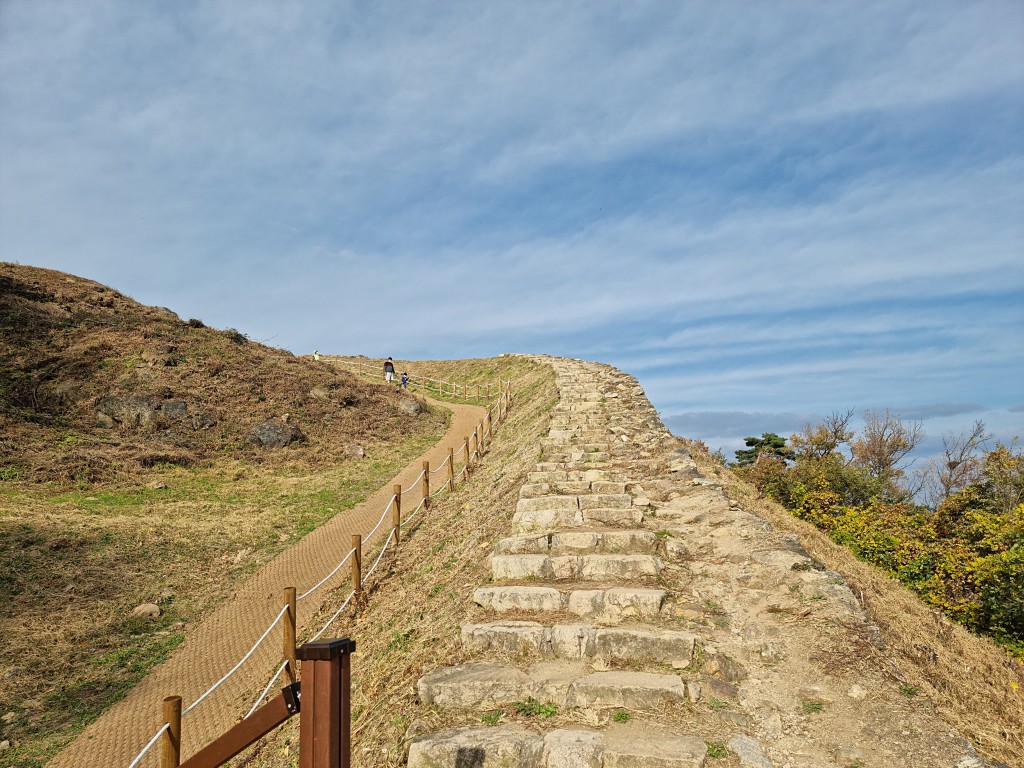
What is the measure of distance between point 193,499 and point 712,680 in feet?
54.4

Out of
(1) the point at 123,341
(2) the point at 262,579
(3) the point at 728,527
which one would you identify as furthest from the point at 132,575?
(1) the point at 123,341

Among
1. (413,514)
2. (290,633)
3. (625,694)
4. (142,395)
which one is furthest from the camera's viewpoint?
(142,395)

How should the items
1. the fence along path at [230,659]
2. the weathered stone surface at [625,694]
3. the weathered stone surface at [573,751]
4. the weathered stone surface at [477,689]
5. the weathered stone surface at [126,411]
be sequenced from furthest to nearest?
the weathered stone surface at [126,411]
the fence along path at [230,659]
the weathered stone surface at [477,689]
the weathered stone surface at [625,694]
the weathered stone surface at [573,751]

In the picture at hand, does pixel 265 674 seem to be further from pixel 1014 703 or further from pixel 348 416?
pixel 348 416

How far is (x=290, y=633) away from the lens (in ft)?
28.2

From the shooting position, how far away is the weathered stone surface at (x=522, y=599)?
6.44 metres

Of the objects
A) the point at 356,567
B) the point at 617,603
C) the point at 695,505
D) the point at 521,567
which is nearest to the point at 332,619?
the point at 356,567

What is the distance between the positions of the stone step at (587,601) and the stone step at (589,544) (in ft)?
3.39

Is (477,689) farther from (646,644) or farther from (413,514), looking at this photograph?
(413,514)

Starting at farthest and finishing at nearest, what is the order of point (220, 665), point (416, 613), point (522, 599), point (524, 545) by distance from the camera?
1. point (220, 665)
2. point (416, 613)
3. point (524, 545)
4. point (522, 599)

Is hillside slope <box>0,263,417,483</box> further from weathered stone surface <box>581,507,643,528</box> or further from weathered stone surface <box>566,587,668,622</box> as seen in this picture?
weathered stone surface <box>566,587,668,622</box>

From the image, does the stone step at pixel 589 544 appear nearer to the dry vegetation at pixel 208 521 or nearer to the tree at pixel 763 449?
the dry vegetation at pixel 208 521

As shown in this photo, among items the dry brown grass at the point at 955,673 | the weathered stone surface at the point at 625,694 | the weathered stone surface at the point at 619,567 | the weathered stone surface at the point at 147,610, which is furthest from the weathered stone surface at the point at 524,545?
the weathered stone surface at the point at 147,610

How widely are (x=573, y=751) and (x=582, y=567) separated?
9.05 ft
